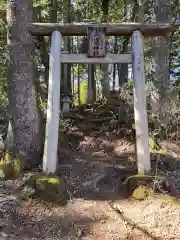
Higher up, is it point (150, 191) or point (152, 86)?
point (152, 86)

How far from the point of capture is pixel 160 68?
26.8 ft

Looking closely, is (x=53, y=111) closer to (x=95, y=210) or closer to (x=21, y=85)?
(x=21, y=85)

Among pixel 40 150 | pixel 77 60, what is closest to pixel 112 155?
pixel 40 150

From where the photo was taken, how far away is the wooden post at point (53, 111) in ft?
17.9

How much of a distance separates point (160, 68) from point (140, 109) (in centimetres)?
301

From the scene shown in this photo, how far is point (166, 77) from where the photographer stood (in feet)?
26.8

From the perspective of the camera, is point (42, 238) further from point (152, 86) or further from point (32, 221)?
point (152, 86)

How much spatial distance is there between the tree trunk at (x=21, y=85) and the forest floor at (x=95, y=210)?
799 millimetres

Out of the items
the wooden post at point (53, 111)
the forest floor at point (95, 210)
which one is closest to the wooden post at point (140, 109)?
the forest floor at point (95, 210)

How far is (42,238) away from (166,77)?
5.60 m

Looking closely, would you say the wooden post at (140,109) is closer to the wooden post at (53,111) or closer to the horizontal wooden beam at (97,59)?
the horizontal wooden beam at (97,59)

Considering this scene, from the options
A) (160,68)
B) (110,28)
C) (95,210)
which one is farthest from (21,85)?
(160,68)

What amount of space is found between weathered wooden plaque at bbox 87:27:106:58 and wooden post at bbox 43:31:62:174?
23.5 inches

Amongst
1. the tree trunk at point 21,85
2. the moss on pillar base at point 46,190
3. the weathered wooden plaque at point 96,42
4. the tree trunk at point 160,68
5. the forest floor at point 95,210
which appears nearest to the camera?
the forest floor at point 95,210
